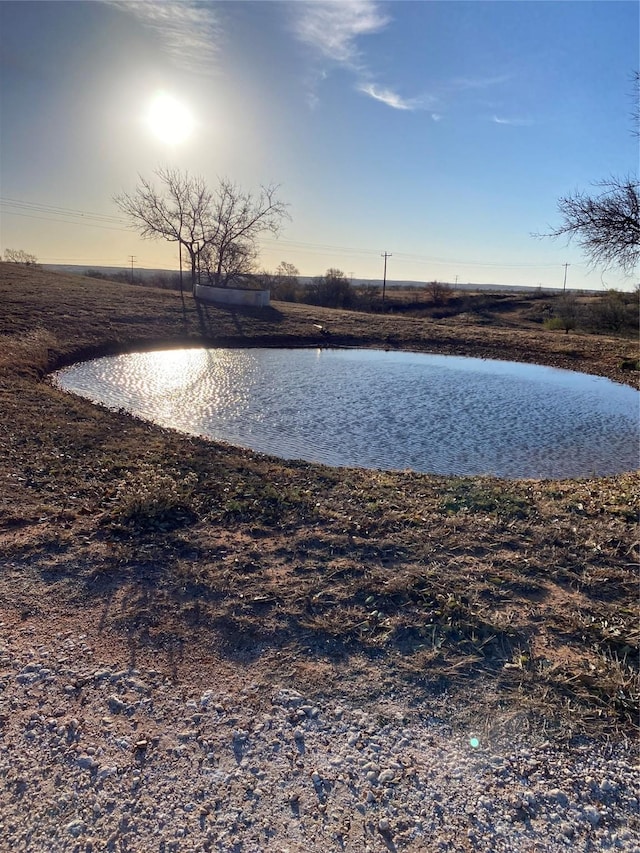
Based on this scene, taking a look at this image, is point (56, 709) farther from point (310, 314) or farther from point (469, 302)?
point (469, 302)

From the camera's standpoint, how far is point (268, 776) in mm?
2188

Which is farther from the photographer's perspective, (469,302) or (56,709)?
(469,302)

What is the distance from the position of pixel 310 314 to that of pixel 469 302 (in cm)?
2560

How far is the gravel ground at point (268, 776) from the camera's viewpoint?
1951mm

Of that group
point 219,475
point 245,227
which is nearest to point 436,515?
point 219,475

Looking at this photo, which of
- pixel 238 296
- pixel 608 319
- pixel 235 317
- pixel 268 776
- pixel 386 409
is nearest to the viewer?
pixel 268 776

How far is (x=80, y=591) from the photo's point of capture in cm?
342

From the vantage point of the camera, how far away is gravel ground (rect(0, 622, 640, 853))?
6.40 ft

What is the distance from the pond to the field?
4.50 feet

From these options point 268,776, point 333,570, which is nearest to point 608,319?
point 333,570

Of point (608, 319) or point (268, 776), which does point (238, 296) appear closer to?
point (608, 319)

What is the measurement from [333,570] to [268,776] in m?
1.69

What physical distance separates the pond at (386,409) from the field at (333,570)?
1373 mm

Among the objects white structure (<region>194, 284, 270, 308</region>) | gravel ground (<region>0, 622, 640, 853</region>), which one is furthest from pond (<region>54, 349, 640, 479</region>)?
white structure (<region>194, 284, 270, 308</region>)
